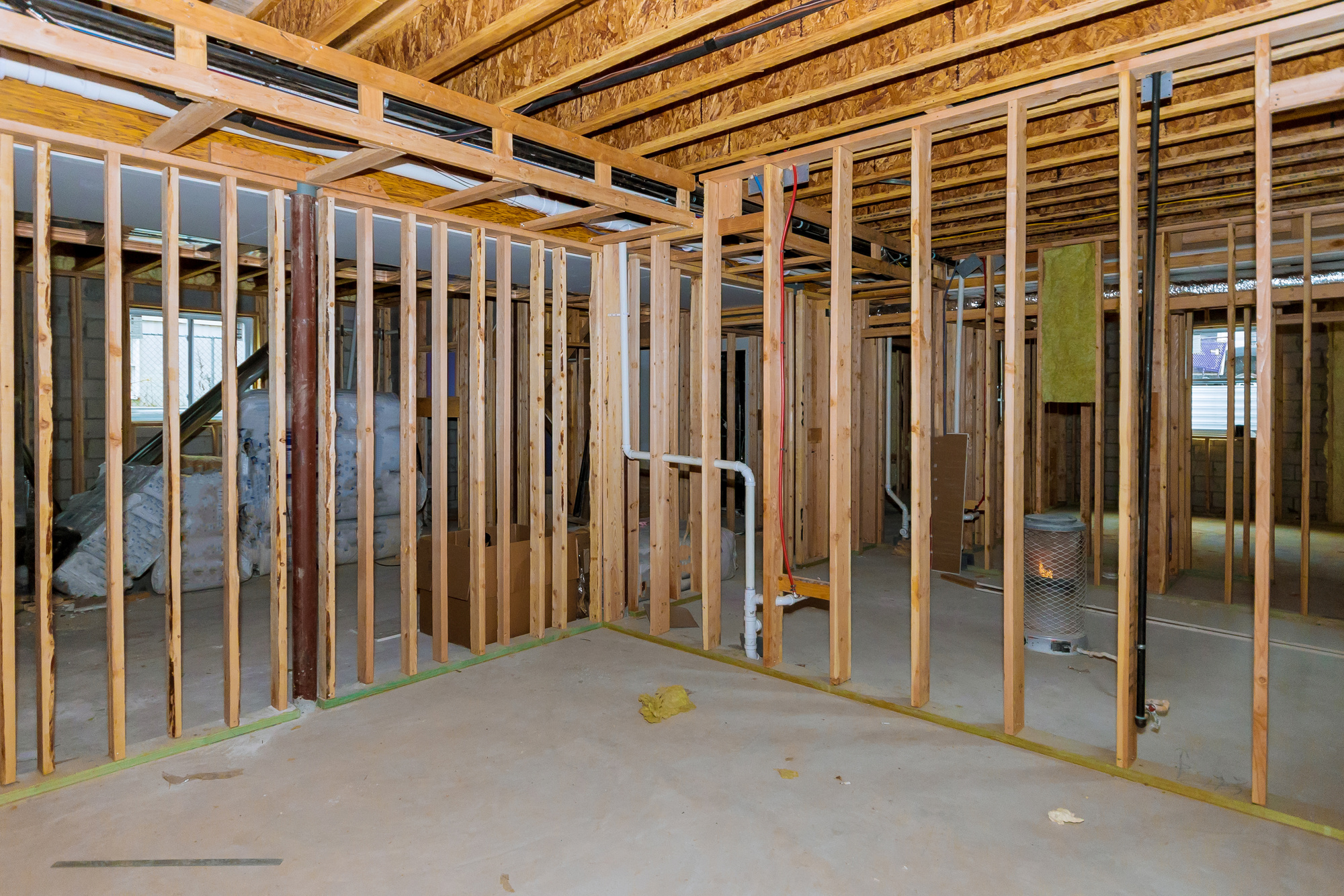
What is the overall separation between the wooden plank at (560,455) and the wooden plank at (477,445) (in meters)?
0.47

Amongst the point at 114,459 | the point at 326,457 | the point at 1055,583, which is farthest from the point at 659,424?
the point at 114,459

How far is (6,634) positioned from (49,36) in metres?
1.87

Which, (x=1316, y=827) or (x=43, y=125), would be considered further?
(x=43, y=125)

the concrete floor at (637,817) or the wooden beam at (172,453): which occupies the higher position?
the wooden beam at (172,453)

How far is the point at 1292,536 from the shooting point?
7598 millimetres

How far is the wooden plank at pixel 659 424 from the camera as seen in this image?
4348 millimetres

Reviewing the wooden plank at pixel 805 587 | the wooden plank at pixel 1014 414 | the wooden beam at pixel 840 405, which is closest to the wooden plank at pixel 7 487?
the wooden beam at pixel 840 405

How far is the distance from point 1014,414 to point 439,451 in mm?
2662

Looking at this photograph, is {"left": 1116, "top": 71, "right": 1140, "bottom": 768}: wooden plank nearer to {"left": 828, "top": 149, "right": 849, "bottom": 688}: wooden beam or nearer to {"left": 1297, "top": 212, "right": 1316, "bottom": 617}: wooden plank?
{"left": 828, "top": 149, "right": 849, "bottom": 688}: wooden beam

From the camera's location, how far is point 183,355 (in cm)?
798

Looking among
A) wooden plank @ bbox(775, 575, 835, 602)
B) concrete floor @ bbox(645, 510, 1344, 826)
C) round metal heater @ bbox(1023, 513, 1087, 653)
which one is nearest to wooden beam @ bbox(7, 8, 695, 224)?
wooden plank @ bbox(775, 575, 835, 602)

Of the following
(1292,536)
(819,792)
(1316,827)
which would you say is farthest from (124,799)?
(1292,536)

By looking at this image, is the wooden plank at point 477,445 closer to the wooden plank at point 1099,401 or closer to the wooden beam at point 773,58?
the wooden beam at point 773,58

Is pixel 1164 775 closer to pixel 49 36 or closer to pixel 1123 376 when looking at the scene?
pixel 1123 376
